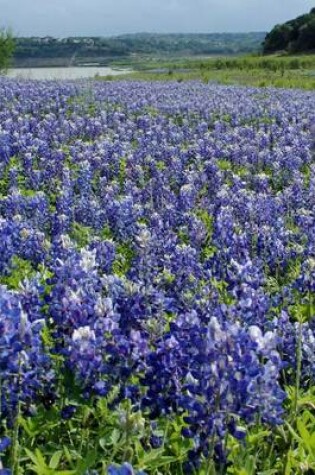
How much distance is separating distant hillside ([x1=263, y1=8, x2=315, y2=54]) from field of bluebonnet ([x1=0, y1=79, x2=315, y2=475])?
4930cm

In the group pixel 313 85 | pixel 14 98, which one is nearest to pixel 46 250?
pixel 14 98

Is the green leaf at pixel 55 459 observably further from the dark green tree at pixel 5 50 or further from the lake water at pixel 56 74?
the dark green tree at pixel 5 50

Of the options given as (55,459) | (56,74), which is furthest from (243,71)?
(55,459)

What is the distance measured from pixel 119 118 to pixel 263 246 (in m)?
8.64

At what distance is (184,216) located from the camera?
623 cm

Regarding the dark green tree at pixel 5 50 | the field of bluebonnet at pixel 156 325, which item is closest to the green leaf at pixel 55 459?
the field of bluebonnet at pixel 156 325

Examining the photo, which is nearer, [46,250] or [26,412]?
[26,412]

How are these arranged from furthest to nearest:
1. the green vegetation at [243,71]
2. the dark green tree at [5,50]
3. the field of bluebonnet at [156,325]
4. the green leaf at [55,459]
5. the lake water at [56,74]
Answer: the dark green tree at [5,50] < the lake water at [56,74] < the green vegetation at [243,71] < the green leaf at [55,459] < the field of bluebonnet at [156,325]

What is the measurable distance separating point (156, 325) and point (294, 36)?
60.7m

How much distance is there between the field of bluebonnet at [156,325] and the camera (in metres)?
2.56

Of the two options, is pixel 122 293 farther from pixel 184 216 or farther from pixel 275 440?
pixel 184 216

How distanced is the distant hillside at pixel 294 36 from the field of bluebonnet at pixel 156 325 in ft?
162

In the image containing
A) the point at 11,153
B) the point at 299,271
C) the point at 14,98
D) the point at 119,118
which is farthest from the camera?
the point at 14,98

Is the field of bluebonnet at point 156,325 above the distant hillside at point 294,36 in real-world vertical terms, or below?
below
